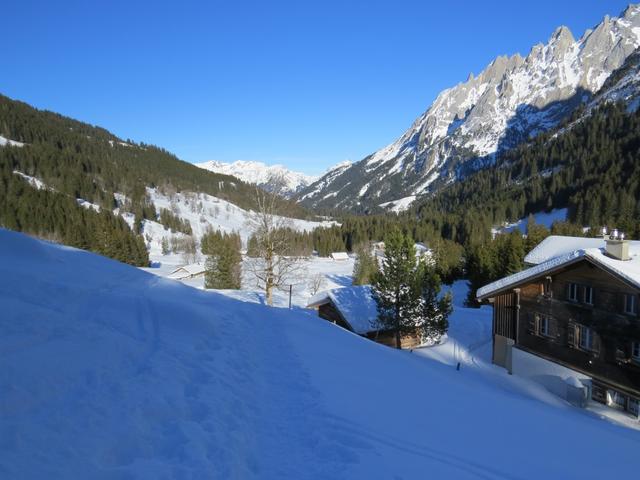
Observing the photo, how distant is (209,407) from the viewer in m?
5.76

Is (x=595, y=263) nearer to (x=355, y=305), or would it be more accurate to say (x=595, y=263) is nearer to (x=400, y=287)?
(x=400, y=287)

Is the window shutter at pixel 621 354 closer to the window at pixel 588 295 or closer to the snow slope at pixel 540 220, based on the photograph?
the window at pixel 588 295

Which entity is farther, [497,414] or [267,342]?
[267,342]

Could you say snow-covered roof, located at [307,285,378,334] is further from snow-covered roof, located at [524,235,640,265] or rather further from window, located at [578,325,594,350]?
snow-covered roof, located at [524,235,640,265]

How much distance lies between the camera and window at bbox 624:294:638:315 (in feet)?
55.6

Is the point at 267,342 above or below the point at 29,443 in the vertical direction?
below

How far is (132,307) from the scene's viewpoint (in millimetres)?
8727

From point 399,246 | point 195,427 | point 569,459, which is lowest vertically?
point 569,459

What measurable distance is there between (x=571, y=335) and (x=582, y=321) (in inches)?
39.1

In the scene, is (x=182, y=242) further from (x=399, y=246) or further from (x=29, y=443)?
(x=29, y=443)

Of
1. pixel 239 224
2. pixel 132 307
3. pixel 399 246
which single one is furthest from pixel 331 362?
pixel 239 224

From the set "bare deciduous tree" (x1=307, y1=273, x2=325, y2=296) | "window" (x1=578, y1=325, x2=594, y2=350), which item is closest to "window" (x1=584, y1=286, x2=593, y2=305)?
"window" (x1=578, y1=325, x2=594, y2=350)

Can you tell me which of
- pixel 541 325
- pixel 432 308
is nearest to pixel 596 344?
pixel 541 325

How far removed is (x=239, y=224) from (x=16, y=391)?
16163 cm
